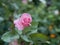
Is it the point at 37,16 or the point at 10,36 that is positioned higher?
the point at 37,16

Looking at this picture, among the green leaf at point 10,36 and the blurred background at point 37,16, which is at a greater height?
the blurred background at point 37,16

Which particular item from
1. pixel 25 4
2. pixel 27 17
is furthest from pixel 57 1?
pixel 27 17

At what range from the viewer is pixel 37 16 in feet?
6.50

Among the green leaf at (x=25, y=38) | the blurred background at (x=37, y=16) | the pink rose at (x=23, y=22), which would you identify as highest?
the blurred background at (x=37, y=16)

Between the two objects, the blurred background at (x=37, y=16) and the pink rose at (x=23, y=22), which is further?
the blurred background at (x=37, y=16)

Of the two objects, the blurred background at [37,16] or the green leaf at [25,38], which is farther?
the blurred background at [37,16]

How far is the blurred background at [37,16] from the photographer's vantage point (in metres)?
1.54

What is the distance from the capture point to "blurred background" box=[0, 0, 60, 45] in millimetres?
1541

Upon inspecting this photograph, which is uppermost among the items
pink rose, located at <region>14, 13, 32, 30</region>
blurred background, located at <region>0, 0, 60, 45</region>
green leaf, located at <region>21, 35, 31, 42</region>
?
blurred background, located at <region>0, 0, 60, 45</region>

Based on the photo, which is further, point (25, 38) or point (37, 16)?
point (37, 16)

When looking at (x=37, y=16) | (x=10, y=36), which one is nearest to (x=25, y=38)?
(x=10, y=36)

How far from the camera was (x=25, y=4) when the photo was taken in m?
1.93

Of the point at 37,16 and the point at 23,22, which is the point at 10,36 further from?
the point at 37,16

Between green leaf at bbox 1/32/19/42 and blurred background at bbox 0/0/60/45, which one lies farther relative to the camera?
blurred background at bbox 0/0/60/45
